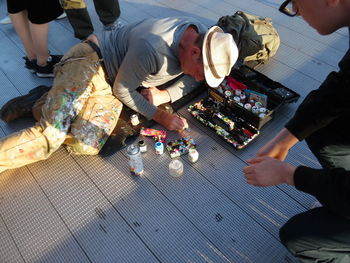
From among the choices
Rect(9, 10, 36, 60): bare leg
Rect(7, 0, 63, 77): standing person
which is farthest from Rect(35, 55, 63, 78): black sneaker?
Rect(9, 10, 36, 60): bare leg

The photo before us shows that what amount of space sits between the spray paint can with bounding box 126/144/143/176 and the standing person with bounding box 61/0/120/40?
1.47 m

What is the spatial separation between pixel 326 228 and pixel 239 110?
98 cm

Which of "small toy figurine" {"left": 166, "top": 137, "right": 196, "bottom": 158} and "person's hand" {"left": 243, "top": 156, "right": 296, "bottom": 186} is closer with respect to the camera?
"person's hand" {"left": 243, "top": 156, "right": 296, "bottom": 186}

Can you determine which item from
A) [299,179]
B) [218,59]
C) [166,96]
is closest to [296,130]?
[299,179]

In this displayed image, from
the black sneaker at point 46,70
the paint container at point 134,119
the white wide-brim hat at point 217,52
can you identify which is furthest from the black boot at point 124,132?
the black sneaker at point 46,70

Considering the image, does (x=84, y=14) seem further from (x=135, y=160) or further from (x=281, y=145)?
(x=281, y=145)

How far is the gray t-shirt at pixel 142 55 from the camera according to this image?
1689mm

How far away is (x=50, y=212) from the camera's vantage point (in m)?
1.69

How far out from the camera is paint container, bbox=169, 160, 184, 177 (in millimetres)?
1773

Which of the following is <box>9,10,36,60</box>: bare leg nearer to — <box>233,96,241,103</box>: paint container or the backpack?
the backpack

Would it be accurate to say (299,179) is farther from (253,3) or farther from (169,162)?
(253,3)

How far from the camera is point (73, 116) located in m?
1.87

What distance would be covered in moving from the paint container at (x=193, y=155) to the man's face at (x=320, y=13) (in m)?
1.00

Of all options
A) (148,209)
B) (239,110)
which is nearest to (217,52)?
(239,110)
